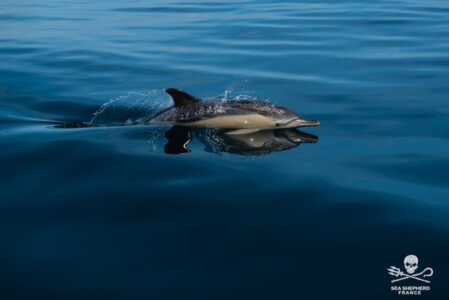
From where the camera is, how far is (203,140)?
7.79m

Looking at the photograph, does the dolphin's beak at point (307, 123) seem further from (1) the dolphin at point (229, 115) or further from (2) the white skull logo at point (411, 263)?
(2) the white skull logo at point (411, 263)

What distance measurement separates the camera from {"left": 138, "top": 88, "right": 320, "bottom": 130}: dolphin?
8.13m

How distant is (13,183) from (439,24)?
1492 centimetres

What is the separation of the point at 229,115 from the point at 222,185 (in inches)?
90.9

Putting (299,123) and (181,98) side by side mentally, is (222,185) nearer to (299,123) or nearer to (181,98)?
(299,123)

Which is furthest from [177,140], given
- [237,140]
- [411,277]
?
[411,277]

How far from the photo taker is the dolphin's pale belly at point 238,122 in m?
8.20

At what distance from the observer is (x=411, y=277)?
445 cm

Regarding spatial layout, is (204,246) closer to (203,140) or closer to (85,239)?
(85,239)

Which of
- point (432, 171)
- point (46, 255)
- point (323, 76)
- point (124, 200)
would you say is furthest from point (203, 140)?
point (323, 76)

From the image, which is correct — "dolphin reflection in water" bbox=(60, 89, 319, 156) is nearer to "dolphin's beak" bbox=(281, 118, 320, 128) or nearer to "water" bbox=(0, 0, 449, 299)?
"dolphin's beak" bbox=(281, 118, 320, 128)

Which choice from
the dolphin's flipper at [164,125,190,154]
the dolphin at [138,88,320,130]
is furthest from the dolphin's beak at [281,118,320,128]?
the dolphin's flipper at [164,125,190,154]

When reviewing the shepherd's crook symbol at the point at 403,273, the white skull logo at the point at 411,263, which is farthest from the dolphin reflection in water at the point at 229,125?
the shepherd's crook symbol at the point at 403,273

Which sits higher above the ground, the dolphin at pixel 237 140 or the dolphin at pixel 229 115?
the dolphin at pixel 229 115
